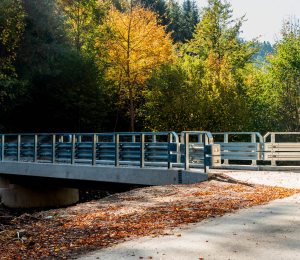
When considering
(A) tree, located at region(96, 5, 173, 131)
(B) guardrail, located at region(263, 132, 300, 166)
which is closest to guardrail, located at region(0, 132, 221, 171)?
(B) guardrail, located at region(263, 132, 300, 166)

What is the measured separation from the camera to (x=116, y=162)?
1339 centimetres

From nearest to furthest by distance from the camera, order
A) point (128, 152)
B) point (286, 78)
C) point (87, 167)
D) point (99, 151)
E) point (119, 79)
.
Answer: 1. point (128, 152)
2. point (87, 167)
3. point (99, 151)
4. point (286, 78)
5. point (119, 79)

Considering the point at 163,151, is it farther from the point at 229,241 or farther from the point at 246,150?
the point at 229,241

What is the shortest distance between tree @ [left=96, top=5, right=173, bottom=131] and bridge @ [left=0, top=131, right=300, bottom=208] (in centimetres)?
1572

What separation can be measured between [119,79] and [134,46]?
4.18 metres

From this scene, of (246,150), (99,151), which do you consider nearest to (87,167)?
(99,151)

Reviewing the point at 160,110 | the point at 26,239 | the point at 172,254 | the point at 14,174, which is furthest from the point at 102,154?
the point at 160,110

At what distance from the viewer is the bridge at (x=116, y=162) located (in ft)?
38.8

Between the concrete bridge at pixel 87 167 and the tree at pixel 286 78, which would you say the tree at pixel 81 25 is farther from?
the concrete bridge at pixel 87 167

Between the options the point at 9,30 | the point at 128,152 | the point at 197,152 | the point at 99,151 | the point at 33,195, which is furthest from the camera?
the point at 9,30

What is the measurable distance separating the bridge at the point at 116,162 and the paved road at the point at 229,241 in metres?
A: 4.58

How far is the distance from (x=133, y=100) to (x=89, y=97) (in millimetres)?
5854

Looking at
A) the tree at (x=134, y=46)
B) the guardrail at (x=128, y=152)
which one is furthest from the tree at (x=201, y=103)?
the guardrail at (x=128, y=152)

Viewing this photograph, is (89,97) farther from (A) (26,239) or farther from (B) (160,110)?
(A) (26,239)
